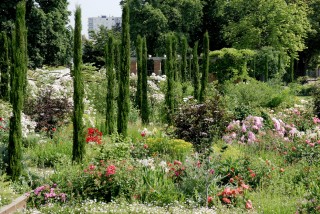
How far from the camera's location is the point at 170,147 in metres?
8.82

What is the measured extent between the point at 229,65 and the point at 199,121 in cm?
1230

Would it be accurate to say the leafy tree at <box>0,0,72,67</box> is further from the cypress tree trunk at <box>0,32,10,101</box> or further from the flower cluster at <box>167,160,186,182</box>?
the flower cluster at <box>167,160,186,182</box>

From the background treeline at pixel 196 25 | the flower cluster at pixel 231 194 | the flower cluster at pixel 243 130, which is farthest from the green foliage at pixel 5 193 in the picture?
the background treeline at pixel 196 25

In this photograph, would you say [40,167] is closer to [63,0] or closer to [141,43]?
[141,43]

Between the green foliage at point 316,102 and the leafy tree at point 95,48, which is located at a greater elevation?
the leafy tree at point 95,48

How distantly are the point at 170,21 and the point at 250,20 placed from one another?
7.61 m

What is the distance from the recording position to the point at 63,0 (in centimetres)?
2866

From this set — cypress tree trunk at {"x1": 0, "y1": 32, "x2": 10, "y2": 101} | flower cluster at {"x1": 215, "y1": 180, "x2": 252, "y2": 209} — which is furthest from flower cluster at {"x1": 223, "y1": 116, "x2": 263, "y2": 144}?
cypress tree trunk at {"x1": 0, "y1": 32, "x2": 10, "y2": 101}

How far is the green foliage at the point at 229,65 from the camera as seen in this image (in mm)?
21984

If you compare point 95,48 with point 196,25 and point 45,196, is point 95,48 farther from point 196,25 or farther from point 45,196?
point 45,196

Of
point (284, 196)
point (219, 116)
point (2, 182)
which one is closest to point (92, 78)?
point (219, 116)

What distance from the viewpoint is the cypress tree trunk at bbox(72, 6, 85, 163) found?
848 cm

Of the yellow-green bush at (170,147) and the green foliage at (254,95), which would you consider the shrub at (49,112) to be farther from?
the green foliage at (254,95)

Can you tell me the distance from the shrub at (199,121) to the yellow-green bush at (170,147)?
3.98ft
